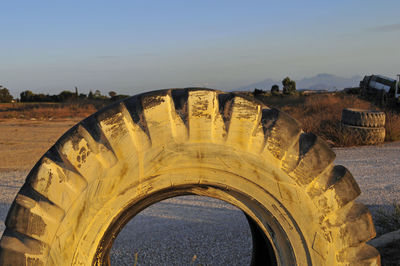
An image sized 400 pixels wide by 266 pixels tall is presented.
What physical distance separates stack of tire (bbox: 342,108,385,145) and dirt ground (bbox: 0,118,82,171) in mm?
8397

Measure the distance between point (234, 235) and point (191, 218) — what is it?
0.75 meters

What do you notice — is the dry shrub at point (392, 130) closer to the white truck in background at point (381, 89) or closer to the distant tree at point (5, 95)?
the white truck in background at point (381, 89)

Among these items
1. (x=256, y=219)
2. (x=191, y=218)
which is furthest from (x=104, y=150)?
(x=191, y=218)

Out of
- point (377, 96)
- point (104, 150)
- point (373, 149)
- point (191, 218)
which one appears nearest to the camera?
point (104, 150)

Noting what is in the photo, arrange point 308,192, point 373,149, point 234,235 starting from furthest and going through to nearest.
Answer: point 373,149, point 234,235, point 308,192

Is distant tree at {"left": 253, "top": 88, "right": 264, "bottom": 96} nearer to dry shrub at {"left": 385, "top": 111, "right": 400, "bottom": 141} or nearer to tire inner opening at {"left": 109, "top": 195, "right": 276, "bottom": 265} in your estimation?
dry shrub at {"left": 385, "top": 111, "right": 400, "bottom": 141}

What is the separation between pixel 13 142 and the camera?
10617 mm

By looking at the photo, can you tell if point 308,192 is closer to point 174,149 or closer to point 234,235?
point 174,149

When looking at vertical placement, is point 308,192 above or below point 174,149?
below

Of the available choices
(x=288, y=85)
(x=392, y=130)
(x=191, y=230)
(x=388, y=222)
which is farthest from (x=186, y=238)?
(x=288, y=85)

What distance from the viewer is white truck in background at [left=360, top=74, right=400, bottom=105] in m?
13.1

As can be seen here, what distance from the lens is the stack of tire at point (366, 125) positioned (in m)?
9.16

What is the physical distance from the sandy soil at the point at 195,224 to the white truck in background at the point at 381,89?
673cm

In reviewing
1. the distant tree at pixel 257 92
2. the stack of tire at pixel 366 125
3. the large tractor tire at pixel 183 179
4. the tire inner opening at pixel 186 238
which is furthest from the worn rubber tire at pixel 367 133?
the distant tree at pixel 257 92
